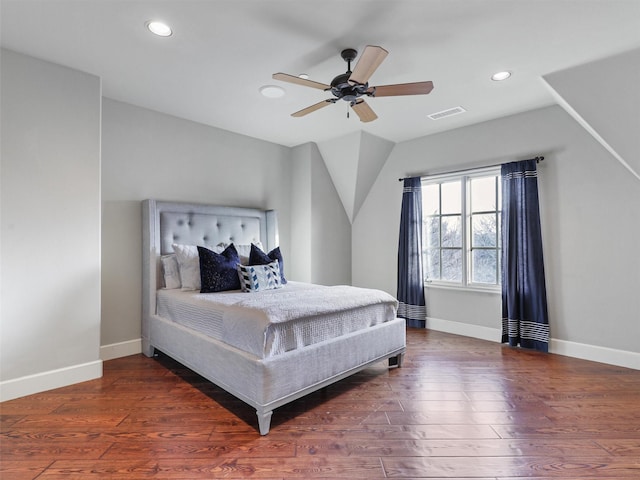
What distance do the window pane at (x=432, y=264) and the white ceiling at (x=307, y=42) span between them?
1.98 metres

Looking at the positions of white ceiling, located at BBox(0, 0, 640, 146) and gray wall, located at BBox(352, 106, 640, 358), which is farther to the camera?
gray wall, located at BBox(352, 106, 640, 358)

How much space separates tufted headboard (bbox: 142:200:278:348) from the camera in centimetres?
334

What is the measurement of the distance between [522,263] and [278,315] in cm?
291

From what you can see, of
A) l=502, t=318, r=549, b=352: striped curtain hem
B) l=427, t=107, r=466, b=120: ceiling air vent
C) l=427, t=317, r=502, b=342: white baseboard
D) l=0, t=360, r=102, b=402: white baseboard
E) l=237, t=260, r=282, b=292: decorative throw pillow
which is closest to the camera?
l=0, t=360, r=102, b=402: white baseboard

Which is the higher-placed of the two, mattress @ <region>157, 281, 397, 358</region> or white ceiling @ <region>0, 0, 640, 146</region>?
white ceiling @ <region>0, 0, 640, 146</region>

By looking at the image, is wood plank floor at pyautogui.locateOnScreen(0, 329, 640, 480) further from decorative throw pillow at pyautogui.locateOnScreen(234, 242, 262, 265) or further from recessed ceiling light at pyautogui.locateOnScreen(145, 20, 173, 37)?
recessed ceiling light at pyautogui.locateOnScreen(145, 20, 173, 37)

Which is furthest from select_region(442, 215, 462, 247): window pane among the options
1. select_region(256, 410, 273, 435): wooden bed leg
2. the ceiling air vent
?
select_region(256, 410, 273, 435): wooden bed leg

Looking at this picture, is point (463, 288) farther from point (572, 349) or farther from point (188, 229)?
point (188, 229)

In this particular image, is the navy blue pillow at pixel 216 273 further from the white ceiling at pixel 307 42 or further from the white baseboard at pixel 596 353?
the white baseboard at pixel 596 353

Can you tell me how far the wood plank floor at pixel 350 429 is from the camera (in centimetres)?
170

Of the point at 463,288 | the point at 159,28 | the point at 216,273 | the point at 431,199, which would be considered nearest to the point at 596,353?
the point at 463,288

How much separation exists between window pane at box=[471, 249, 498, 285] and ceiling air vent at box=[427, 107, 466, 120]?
1.69 meters

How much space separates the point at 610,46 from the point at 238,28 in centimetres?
270

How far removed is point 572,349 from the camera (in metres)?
3.38
